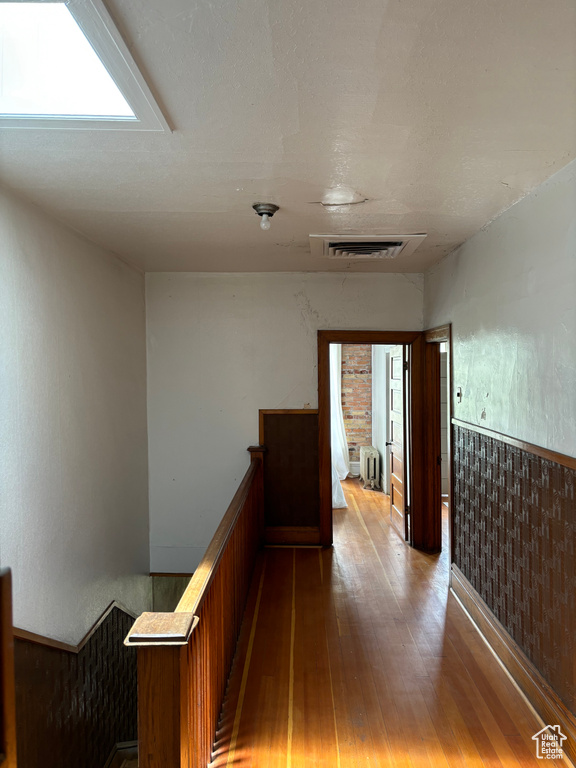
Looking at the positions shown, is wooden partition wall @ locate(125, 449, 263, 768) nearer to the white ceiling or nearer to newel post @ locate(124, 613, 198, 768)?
newel post @ locate(124, 613, 198, 768)

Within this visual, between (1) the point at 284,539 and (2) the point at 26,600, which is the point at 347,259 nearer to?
(1) the point at 284,539

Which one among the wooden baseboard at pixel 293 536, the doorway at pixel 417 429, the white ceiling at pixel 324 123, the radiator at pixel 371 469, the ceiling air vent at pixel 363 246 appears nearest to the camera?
the white ceiling at pixel 324 123

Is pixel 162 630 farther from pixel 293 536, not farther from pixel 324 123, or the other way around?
pixel 293 536

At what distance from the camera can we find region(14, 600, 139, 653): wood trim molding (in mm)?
2388

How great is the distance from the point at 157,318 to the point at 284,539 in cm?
241

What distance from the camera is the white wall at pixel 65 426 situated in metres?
2.43

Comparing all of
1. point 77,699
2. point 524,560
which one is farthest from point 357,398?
point 77,699

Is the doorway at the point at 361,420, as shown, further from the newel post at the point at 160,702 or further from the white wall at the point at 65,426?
the newel post at the point at 160,702

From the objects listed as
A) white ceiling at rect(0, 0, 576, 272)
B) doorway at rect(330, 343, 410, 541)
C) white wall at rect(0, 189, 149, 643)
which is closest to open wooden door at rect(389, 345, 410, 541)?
doorway at rect(330, 343, 410, 541)

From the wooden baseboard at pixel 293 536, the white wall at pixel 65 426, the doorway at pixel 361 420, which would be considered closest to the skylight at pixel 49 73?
the white wall at pixel 65 426

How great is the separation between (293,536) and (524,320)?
119 inches

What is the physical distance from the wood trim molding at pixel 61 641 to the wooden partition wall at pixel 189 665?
941 mm

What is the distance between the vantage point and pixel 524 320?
2520 mm

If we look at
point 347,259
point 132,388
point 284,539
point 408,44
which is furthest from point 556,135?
point 284,539
